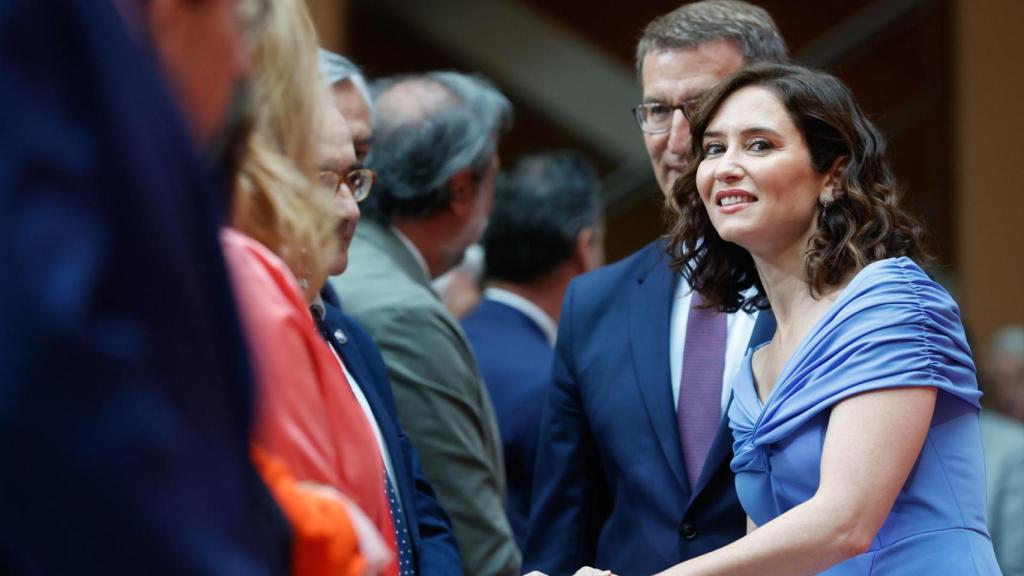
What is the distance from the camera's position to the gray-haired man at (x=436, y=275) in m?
2.85

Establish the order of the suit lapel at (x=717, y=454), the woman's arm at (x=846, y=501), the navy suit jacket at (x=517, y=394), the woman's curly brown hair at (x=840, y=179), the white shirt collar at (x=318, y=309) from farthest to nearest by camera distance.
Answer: the navy suit jacket at (x=517, y=394), the suit lapel at (x=717, y=454), the white shirt collar at (x=318, y=309), the woman's curly brown hair at (x=840, y=179), the woman's arm at (x=846, y=501)

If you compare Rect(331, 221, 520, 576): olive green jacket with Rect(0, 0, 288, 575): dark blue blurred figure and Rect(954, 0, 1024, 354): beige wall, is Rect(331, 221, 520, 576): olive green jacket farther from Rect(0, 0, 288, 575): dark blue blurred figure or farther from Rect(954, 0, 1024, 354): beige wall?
Rect(954, 0, 1024, 354): beige wall

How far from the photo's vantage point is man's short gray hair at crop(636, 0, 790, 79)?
9.55ft

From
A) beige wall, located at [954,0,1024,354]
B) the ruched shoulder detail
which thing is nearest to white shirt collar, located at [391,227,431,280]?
the ruched shoulder detail

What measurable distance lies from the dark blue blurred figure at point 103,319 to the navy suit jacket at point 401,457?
1452mm

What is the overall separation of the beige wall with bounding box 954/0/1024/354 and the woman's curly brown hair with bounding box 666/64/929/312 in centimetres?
469

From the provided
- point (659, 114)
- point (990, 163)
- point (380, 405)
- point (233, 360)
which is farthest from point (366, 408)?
point (990, 163)

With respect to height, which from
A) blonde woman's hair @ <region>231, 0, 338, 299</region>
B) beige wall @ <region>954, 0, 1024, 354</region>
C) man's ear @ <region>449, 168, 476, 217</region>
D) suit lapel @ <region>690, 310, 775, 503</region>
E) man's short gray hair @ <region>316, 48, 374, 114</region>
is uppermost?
blonde woman's hair @ <region>231, 0, 338, 299</region>

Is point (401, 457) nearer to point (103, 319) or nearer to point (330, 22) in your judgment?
point (103, 319)

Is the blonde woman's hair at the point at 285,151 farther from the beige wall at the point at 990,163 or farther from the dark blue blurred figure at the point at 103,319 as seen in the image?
the beige wall at the point at 990,163

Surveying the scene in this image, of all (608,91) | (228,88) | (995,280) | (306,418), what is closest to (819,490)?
(306,418)

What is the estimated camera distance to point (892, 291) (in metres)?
2.15

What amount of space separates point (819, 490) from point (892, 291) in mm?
330

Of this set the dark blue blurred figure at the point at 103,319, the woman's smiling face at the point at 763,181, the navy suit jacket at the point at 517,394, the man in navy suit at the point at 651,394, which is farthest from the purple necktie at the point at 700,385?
the dark blue blurred figure at the point at 103,319
